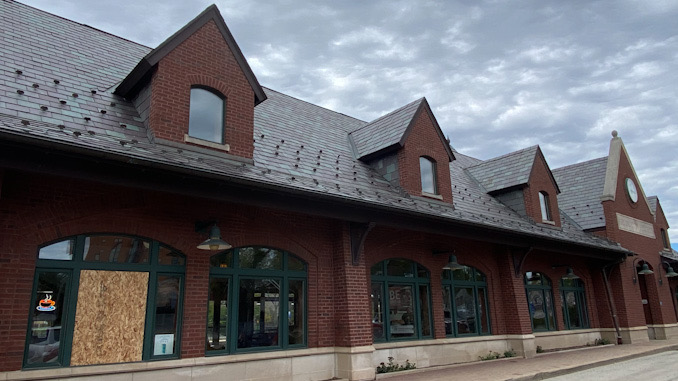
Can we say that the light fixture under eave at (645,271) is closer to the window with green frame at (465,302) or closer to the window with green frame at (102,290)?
the window with green frame at (465,302)

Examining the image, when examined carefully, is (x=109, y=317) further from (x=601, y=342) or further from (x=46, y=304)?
(x=601, y=342)

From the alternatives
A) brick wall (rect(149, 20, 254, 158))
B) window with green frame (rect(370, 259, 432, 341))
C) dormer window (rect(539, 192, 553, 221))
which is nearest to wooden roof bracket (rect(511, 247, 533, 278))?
window with green frame (rect(370, 259, 432, 341))

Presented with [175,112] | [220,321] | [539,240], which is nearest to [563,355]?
[539,240]

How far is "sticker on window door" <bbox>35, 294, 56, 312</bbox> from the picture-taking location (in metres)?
7.27

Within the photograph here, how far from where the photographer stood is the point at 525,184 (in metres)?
17.9

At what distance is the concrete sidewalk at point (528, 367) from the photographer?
10711 millimetres

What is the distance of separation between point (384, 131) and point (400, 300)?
5247mm

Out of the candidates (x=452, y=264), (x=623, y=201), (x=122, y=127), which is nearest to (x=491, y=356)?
(x=452, y=264)

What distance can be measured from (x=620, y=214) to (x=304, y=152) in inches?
647

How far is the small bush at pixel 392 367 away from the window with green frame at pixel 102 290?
4.89 m

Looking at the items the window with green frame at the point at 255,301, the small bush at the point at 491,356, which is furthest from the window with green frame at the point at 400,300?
the window with green frame at the point at 255,301

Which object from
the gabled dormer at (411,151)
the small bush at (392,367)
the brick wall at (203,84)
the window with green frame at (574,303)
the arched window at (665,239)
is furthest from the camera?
the arched window at (665,239)

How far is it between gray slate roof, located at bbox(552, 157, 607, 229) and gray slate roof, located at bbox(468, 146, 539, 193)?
4.93m

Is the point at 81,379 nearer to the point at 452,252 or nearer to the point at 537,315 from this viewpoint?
the point at 452,252
